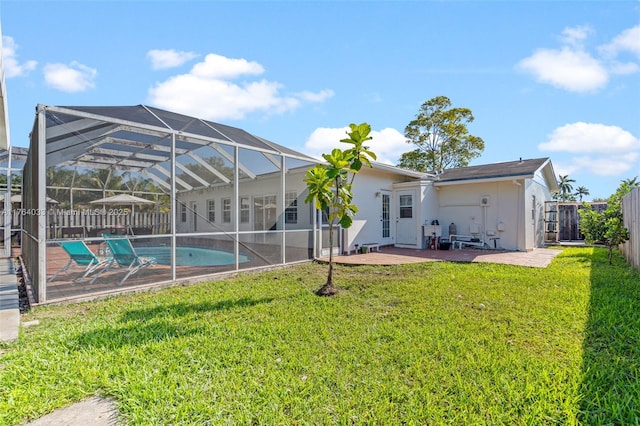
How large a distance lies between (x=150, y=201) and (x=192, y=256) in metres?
1.93

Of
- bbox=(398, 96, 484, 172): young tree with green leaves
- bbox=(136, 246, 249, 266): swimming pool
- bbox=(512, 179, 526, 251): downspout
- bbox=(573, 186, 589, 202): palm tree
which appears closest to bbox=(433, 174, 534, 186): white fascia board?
bbox=(512, 179, 526, 251): downspout

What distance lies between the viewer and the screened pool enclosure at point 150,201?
18.6ft

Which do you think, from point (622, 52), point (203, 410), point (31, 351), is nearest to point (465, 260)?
point (622, 52)

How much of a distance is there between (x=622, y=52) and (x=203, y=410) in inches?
517

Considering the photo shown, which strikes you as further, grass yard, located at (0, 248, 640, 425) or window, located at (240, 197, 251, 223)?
window, located at (240, 197, 251, 223)

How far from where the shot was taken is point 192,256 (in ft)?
24.8

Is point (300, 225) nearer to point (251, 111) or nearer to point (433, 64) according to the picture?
point (251, 111)

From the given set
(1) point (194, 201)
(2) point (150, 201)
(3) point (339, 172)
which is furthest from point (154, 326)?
(1) point (194, 201)

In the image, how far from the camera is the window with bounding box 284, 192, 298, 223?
9234 millimetres

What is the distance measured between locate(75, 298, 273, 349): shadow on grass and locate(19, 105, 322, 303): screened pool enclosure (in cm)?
179

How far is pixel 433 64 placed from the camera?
10.3 meters

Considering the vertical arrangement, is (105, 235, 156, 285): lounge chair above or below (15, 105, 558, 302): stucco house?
below

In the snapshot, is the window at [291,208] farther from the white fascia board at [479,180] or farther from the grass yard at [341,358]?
the white fascia board at [479,180]

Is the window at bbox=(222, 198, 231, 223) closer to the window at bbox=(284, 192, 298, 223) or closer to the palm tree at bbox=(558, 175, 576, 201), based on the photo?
the window at bbox=(284, 192, 298, 223)
